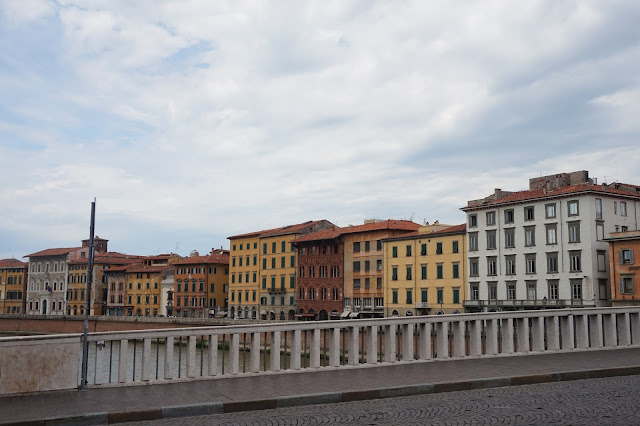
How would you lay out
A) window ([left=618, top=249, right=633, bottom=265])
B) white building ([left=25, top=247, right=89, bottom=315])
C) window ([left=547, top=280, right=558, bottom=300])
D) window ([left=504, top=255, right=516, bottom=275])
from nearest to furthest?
window ([left=618, top=249, right=633, bottom=265]) < window ([left=547, top=280, right=558, bottom=300]) < window ([left=504, top=255, right=516, bottom=275]) < white building ([left=25, top=247, right=89, bottom=315])

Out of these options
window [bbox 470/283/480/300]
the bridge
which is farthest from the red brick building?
the bridge

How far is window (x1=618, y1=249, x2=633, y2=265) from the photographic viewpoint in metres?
63.1

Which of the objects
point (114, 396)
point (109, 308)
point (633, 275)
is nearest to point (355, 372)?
point (114, 396)

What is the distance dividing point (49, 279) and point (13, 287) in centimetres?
1612

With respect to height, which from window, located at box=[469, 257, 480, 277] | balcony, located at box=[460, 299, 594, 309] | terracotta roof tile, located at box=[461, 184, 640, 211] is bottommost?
balcony, located at box=[460, 299, 594, 309]

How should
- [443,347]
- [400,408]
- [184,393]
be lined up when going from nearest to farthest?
[400,408]
[184,393]
[443,347]

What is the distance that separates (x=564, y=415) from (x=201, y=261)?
108947mm

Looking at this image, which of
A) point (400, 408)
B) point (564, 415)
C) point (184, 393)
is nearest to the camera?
point (564, 415)

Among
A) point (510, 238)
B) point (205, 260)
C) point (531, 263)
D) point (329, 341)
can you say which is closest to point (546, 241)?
point (531, 263)

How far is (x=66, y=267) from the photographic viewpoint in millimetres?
137000

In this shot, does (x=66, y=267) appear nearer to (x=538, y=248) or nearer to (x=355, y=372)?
(x=538, y=248)

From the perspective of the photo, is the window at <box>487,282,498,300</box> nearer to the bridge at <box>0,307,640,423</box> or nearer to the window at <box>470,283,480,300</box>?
the window at <box>470,283,480,300</box>

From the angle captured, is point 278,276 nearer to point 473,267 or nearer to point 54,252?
point 473,267

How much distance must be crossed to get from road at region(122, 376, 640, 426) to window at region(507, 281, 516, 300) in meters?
62.4
